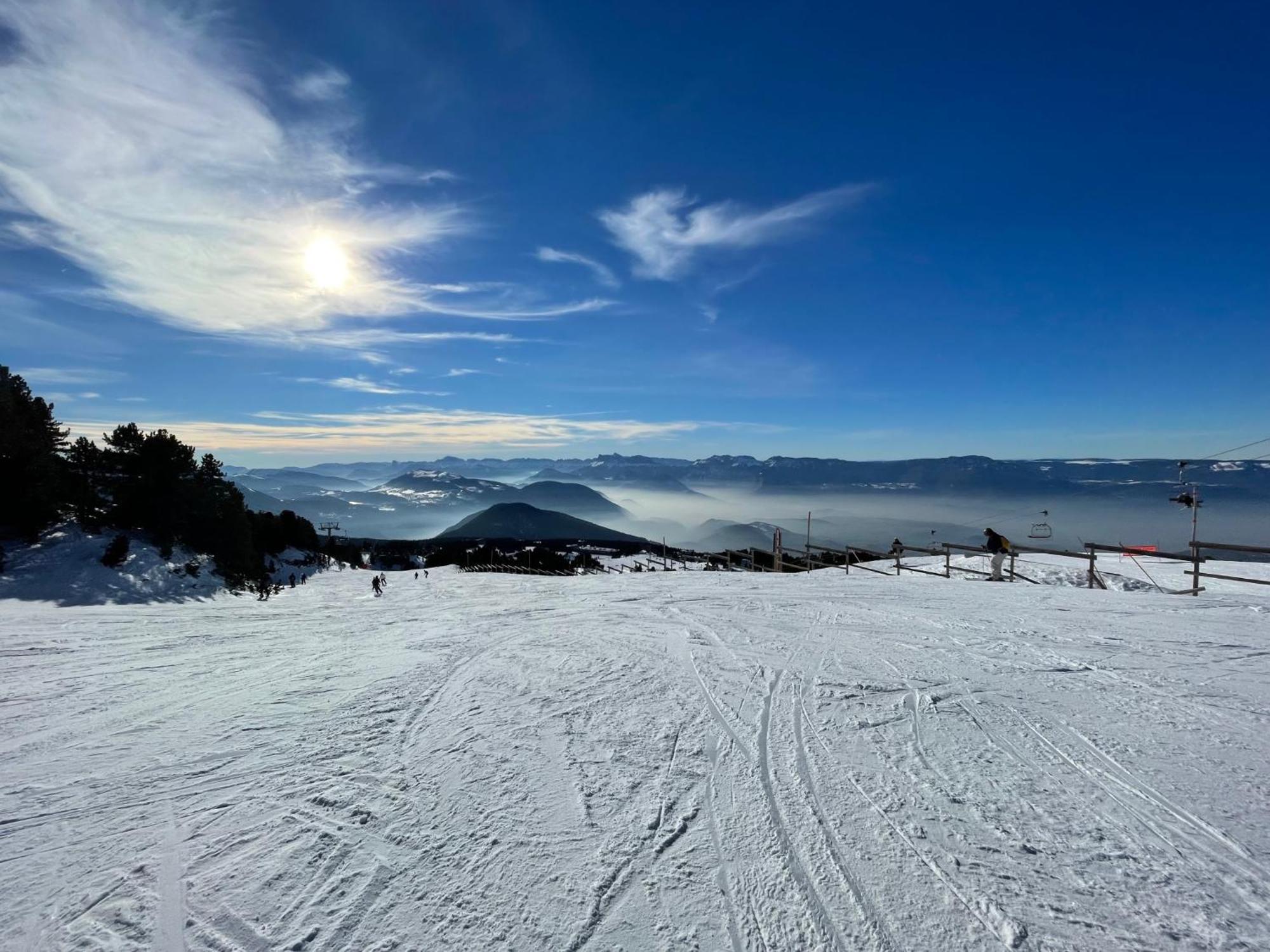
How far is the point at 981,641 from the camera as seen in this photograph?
9.06m

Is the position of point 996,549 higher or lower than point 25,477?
lower

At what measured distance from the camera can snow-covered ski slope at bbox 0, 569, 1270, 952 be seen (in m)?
3.23

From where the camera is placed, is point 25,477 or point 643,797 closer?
point 643,797

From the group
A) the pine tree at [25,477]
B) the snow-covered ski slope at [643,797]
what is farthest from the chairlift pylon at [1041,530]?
the pine tree at [25,477]

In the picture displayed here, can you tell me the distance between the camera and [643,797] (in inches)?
177

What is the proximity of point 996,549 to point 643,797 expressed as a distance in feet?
59.6

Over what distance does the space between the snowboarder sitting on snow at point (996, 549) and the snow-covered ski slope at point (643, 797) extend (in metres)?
9.25

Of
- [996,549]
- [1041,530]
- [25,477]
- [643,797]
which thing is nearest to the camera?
[643,797]

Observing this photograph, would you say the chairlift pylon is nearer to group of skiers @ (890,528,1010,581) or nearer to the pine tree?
group of skiers @ (890,528,1010,581)

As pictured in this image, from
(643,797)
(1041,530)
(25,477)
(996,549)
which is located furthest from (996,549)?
(25,477)

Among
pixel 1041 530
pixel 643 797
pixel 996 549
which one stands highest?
pixel 996 549

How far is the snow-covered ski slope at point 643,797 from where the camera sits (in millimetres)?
3227

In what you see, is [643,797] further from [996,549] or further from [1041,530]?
[1041,530]

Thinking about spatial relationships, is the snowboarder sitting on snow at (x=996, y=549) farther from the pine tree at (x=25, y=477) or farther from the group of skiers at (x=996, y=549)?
the pine tree at (x=25, y=477)
